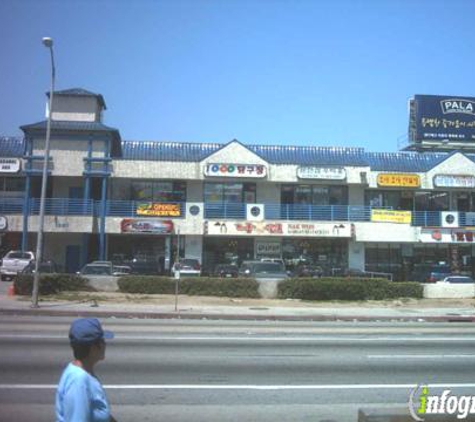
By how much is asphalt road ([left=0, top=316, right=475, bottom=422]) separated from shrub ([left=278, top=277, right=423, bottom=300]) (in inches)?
395

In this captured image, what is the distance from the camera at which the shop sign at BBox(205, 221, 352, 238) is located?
39156mm

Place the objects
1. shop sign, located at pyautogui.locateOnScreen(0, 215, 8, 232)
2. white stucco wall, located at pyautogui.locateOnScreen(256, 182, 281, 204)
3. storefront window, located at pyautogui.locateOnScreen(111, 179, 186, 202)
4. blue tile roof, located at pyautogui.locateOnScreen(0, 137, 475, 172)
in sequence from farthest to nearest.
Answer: white stucco wall, located at pyautogui.locateOnScreen(256, 182, 281, 204)
storefront window, located at pyautogui.locateOnScreen(111, 179, 186, 202)
blue tile roof, located at pyautogui.locateOnScreen(0, 137, 475, 172)
shop sign, located at pyautogui.locateOnScreen(0, 215, 8, 232)

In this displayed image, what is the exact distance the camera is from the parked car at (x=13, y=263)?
34.5 metres

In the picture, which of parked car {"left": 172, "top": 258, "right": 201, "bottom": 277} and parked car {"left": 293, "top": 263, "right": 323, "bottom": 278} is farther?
parked car {"left": 293, "top": 263, "right": 323, "bottom": 278}

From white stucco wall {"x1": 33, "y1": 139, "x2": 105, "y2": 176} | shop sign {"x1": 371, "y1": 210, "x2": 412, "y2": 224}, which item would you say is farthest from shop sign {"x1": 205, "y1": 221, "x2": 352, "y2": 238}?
white stucco wall {"x1": 33, "y1": 139, "x2": 105, "y2": 176}

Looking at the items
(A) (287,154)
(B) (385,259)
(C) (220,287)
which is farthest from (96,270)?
(B) (385,259)

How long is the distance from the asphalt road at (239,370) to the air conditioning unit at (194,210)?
22.7m

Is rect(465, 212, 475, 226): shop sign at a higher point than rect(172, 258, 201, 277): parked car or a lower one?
higher

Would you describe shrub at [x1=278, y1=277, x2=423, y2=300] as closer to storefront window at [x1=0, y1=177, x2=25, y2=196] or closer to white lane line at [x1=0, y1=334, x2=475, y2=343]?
white lane line at [x1=0, y1=334, x2=475, y2=343]

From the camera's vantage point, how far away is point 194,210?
3975cm

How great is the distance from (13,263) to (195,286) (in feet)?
43.3

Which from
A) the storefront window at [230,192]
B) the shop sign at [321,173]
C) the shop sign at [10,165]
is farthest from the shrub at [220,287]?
the shop sign at [10,165]

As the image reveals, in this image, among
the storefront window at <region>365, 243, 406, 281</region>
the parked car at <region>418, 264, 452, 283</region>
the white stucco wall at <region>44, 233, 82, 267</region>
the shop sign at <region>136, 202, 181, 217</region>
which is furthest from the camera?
the storefront window at <region>365, 243, 406, 281</region>

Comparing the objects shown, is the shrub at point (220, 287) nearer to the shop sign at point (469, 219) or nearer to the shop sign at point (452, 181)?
the shop sign at point (452, 181)
